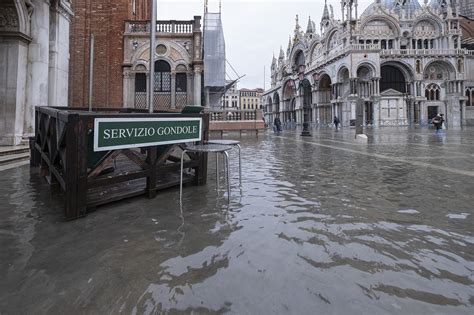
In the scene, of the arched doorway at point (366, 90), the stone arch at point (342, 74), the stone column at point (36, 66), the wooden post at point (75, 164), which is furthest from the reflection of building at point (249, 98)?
the wooden post at point (75, 164)

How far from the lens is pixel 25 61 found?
9.50 metres

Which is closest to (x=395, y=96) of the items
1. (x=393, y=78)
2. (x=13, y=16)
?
(x=393, y=78)

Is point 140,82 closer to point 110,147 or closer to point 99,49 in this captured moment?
point 99,49

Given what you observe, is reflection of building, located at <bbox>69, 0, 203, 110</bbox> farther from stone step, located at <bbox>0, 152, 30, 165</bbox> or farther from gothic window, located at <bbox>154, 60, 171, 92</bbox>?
stone step, located at <bbox>0, 152, 30, 165</bbox>

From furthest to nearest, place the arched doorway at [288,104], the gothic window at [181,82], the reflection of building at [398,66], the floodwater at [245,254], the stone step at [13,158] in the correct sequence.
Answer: the arched doorway at [288,104] → the reflection of building at [398,66] → the gothic window at [181,82] → the stone step at [13,158] → the floodwater at [245,254]

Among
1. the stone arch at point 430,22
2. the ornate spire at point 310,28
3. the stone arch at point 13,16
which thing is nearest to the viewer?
the stone arch at point 13,16

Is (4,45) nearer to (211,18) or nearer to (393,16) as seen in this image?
(211,18)

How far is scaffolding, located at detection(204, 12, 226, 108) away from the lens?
2234 centimetres

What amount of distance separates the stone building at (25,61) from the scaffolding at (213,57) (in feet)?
39.3

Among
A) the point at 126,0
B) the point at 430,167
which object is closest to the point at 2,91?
the point at 430,167

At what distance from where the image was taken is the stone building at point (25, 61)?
9.02 m

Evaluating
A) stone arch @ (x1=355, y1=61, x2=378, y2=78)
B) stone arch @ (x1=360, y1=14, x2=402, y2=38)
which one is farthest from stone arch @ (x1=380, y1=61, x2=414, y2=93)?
stone arch @ (x1=355, y1=61, x2=378, y2=78)

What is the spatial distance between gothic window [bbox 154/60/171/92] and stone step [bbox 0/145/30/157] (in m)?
13.6

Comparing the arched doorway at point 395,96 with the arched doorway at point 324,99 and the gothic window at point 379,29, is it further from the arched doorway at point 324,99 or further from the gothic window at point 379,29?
the arched doorway at point 324,99
